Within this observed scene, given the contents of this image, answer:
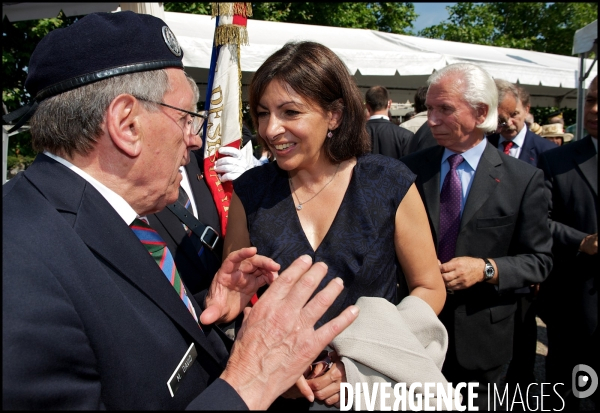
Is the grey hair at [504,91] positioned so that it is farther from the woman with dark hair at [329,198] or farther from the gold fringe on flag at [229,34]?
the woman with dark hair at [329,198]

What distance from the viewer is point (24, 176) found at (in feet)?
3.99

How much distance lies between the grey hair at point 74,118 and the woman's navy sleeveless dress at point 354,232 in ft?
3.04

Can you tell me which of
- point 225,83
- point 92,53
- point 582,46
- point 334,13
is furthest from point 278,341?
point 334,13

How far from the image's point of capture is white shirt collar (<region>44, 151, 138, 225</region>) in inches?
50.6

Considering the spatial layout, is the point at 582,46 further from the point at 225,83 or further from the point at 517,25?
the point at 517,25

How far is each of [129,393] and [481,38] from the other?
1041 inches

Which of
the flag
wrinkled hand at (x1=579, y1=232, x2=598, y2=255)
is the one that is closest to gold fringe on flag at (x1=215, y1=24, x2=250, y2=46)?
the flag

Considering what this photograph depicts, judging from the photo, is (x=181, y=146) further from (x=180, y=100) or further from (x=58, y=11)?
(x=58, y=11)

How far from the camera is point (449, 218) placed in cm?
273

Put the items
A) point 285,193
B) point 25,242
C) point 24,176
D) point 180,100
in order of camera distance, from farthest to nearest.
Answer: point 285,193, point 180,100, point 24,176, point 25,242

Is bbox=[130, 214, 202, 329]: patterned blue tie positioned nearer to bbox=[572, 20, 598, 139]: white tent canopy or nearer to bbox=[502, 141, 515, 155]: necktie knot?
bbox=[502, 141, 515, 155]: necktie knot

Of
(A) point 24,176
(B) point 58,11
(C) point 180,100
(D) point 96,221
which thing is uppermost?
(B) point 58,11

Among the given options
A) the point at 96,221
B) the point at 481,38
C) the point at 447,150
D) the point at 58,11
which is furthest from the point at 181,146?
the point at 481,38

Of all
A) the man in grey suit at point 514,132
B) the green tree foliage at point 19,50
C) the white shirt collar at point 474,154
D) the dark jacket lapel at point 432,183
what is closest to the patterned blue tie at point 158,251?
the dark jacket lapel at point 432,183
